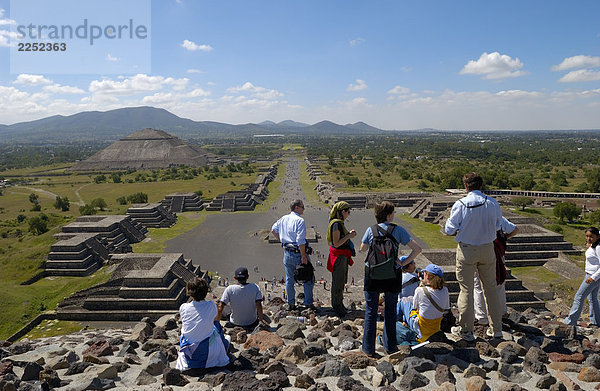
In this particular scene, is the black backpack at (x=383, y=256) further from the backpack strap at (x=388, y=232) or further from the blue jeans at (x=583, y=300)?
the blue jeans at (x=583, y=300)

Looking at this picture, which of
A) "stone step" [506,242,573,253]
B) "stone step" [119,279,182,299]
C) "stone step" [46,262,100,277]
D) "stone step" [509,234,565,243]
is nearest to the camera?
"stone step" [119,279,182,299]

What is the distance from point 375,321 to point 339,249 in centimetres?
215

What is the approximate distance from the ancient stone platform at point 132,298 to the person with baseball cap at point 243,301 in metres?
13.4

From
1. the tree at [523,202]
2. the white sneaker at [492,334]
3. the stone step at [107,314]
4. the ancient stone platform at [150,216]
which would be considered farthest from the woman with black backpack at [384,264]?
the tree at [523,202]

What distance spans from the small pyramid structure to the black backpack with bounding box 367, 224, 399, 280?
119831 mm

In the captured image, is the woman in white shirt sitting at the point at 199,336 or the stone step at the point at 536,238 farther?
the stone step at the point at 536,238

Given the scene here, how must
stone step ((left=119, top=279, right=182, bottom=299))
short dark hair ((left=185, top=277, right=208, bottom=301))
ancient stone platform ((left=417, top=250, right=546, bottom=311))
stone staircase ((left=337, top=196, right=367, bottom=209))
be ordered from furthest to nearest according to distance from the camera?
stone staircase ((left=337, top=196, right=367, bottom=209)), stone step ((left=119, top=279, right=182, bottom=299)), ancient stone platform ((left=417, top=250, right=546, bottom=311)), short dark hair ((left=185, top=277, right=208, bottom=301))

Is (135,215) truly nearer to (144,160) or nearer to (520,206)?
(520,206)

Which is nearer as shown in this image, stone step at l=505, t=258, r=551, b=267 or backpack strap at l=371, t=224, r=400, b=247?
backpack strap at l=371, t=224, r=400, b=247

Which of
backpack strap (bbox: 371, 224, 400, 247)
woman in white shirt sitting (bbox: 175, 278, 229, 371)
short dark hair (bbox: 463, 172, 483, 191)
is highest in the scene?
short dark hair (bbox: 463, 172, 483, 191)

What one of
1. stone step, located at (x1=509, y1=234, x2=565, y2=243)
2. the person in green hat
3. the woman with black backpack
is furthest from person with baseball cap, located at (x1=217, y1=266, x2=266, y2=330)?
stone step, located at (x1=509, y1=234, x2=565, y2=243)

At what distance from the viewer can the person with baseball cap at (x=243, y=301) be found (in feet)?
24.8

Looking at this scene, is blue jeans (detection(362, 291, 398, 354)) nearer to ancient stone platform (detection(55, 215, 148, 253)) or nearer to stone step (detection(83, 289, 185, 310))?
stone step (detection(83, 289, 185, 310))

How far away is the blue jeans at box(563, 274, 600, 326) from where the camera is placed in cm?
802
